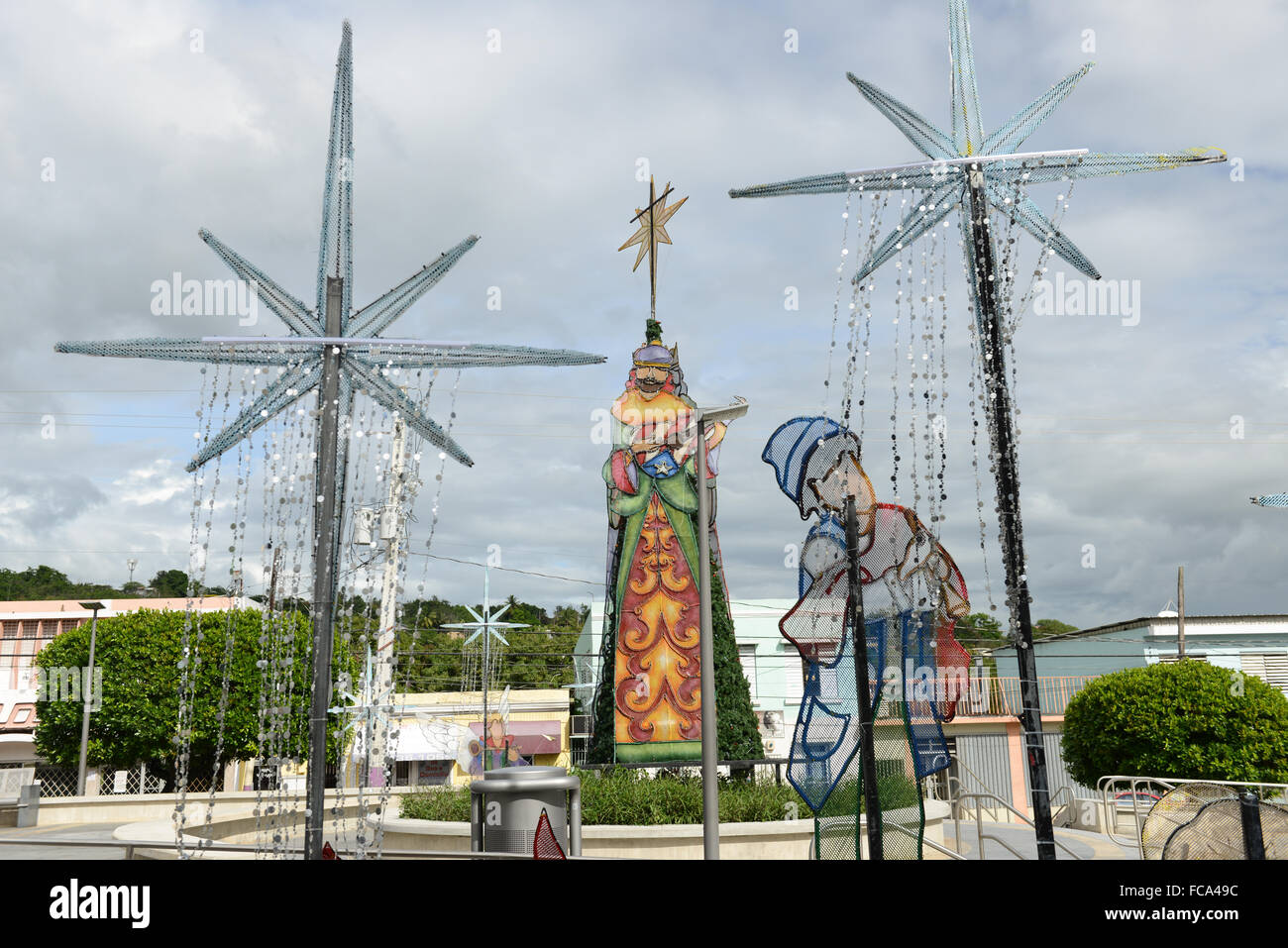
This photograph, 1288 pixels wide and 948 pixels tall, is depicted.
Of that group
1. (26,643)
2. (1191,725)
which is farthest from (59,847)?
(26,643)

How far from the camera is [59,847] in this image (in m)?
15.8

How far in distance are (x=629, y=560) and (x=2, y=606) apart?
38297 mm

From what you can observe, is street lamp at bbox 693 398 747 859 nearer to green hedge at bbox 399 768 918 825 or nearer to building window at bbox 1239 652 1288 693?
green hedge at bbox 399 768 918 825

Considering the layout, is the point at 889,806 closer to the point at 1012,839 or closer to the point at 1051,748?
the point at 1012,839

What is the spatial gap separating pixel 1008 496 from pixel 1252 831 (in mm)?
4316

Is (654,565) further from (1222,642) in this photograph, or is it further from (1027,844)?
(1222,642)

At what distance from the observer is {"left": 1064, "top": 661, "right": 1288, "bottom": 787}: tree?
20.3m

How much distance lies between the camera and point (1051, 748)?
3161 cm

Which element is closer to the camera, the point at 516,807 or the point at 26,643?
the point at 516,807

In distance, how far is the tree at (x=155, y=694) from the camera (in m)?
28.3

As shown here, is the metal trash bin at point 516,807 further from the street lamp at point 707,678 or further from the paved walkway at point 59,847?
the paved walkway at point 59,847

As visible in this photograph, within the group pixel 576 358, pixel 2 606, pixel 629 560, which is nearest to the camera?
pixel 576 358
